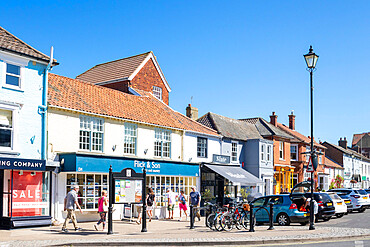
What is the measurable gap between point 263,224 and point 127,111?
372 inches

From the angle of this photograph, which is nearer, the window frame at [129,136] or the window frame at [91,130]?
the window frame at [91,130]

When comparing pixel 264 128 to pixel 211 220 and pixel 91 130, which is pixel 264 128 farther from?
pixel 211 220

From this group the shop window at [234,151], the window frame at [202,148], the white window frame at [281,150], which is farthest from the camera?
the white window frame at [281,150]

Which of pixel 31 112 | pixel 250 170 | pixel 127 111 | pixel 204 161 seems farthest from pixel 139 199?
pixel 250 170

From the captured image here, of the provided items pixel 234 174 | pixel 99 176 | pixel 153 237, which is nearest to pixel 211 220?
pixel 153 237

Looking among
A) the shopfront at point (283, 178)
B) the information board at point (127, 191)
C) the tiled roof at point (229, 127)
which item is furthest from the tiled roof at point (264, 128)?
the information board at point (127, 191)

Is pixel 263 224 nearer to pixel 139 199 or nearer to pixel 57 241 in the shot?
pixel 139 199

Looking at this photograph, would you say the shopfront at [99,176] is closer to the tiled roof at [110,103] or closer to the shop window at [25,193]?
the shop window at [25,193]

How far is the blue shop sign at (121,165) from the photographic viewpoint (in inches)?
782

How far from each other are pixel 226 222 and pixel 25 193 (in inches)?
328

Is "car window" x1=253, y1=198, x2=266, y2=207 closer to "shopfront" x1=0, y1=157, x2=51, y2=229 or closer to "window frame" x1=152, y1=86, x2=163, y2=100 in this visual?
"shopfront" x1=0, y1=157, x2=51, y2=229

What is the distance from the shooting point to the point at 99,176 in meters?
21.8

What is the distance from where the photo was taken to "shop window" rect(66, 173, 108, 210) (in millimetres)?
20641

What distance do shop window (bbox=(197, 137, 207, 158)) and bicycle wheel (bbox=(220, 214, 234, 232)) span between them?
12.4 meters
